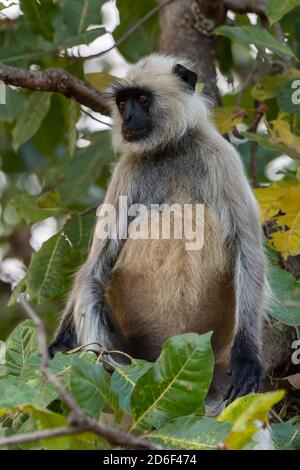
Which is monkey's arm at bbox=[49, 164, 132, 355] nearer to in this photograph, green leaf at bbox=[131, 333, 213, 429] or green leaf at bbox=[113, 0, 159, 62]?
green leaf at bbox=[131, 333, 213, 429]

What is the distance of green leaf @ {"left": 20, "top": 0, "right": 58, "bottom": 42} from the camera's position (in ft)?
16.1

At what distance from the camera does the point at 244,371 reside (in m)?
3.69

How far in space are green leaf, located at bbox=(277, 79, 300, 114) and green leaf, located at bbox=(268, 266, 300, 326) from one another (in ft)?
2.79

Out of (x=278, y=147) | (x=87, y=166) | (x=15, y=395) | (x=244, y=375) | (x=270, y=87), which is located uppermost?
(x=270, y=87)

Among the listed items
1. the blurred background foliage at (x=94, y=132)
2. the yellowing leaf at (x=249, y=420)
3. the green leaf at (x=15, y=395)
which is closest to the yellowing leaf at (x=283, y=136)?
the blurred background foliage at (x=94, y=132)

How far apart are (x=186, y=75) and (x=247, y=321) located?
4.68 feet

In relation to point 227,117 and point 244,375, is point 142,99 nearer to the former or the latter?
point 227,117

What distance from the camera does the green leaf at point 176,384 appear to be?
2703 mm

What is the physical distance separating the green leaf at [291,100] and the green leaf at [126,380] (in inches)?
82.0

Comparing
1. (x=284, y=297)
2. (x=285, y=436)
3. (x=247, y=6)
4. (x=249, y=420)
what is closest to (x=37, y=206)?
(x=284, y=297)

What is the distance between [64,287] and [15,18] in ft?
6.24

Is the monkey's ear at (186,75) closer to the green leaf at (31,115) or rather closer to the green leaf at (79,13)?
the green leaf at (79,13)

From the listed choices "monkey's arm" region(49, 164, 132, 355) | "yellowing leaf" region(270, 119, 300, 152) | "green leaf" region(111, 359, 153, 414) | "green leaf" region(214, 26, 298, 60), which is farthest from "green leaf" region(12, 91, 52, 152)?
"green leaf" region(111, 359, 153, 414)
